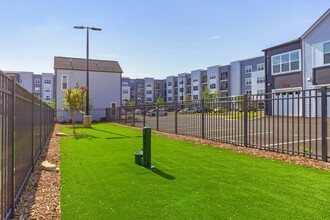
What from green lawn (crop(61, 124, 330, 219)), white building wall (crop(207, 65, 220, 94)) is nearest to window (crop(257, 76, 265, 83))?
white building wall (crop(207, 65, 220, 94))

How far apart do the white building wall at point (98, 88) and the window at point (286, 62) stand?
20.7 m

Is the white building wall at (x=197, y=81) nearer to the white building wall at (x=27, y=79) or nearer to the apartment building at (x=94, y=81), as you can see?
the apartment building at (x=94, y=81)

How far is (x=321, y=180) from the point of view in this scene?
586 cm

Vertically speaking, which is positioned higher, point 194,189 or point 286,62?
point 286,62

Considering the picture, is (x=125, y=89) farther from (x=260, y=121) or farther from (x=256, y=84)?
(x=260, y=121)

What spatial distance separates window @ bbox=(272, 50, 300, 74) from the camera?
27.5 metres

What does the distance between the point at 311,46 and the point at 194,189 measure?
2492cm

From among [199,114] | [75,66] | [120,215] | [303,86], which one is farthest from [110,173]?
[75,66]

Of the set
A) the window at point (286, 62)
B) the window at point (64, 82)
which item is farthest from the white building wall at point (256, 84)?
the window at point (64, 82)

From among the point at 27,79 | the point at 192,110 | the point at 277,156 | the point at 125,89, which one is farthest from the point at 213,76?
the point at 277,156

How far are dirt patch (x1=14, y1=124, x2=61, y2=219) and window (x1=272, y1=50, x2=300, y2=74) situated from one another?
26.5m

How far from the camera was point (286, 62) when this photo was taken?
2867 cm

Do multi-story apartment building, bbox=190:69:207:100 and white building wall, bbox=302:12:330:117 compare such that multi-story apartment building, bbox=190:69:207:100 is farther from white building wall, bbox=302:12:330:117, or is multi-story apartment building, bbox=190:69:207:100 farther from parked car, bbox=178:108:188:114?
parked car, bbox=178:108:188:114

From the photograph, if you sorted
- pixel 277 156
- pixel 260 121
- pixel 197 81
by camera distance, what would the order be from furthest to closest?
pixel 197 81 < pixel 260 121 < pixel 277 156
